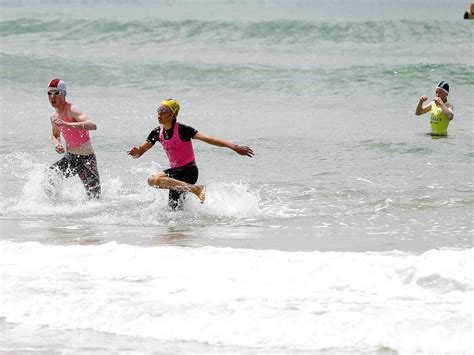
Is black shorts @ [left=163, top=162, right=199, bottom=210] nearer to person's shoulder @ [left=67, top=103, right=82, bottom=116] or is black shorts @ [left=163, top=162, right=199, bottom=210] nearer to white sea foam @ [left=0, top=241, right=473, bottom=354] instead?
person's shoulder @ [left=67, top=103, right=82, bottom=116]

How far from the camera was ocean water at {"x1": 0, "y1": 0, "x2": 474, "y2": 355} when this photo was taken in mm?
6203

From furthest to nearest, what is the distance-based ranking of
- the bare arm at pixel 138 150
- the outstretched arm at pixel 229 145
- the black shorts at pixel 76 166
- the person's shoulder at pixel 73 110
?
the black shorts at pixel 76 166 < the person's shoulder at pixel 73 110 < the bare arm at pixel 138 150 < the outstretched arm at pixel 229 145

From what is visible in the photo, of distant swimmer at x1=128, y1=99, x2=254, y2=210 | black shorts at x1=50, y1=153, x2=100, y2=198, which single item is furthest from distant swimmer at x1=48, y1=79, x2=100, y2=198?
distant swimmer at x1=128, y1=99, x2=254, y2=210

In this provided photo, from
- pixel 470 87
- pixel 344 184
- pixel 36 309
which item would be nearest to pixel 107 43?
pixel 470 87

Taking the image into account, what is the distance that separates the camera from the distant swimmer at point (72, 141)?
1030cm

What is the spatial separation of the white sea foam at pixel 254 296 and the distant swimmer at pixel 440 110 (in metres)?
7.76

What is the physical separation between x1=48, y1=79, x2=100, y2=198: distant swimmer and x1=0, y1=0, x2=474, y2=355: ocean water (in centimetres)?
32

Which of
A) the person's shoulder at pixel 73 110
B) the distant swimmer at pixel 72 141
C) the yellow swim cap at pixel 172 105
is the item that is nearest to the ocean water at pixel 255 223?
the distant swimmer at pixel 72 141

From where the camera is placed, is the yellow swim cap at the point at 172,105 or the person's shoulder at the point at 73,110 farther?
the person's shoulder at the point at 73,110

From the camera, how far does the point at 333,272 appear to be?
285 inches

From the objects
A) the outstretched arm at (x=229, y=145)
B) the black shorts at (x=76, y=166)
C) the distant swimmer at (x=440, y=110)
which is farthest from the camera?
the distant swimmer at (x=440, y=110)

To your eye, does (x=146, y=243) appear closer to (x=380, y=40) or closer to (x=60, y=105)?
(x=60, y=105)

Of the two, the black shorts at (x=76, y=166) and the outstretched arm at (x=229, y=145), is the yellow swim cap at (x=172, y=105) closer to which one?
the outstretched arm at (x=229, y=145)

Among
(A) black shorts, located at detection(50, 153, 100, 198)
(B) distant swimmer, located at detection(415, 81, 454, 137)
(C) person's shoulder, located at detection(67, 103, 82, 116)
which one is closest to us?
(C) person's shoulder, located at detection(67, 103, 82, 116)
